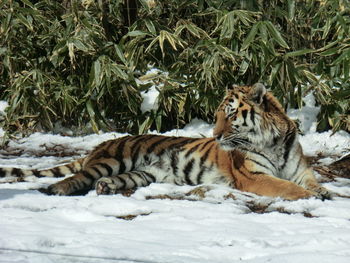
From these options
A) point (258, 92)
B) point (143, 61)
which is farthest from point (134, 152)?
point (143, 61)

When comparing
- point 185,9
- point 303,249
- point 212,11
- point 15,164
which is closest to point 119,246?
point 303,249

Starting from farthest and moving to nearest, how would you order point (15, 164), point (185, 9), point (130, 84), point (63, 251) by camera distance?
1. point (185, 9)
2. point (130, 84)
3. point (15, 164)
4. point (63, 251)

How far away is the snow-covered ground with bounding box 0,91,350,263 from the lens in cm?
280

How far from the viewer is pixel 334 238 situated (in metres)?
3.08

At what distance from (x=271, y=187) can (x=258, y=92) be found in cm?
70

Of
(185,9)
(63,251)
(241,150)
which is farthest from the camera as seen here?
(185,9)

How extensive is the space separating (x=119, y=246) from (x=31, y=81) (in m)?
4.06

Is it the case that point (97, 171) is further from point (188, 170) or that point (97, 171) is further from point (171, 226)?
point (171, 226)

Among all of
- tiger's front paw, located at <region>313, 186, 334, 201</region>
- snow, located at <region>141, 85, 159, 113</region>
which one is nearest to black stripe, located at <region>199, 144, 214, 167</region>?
tiger's front paw, located at <region>313, 186, 334, 201</region>

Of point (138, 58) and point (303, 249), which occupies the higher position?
point (138, 58)

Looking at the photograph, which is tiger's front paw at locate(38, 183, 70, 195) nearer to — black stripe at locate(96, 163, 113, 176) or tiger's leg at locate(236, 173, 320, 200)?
black stripe at locate(96, 163, 113, 176)

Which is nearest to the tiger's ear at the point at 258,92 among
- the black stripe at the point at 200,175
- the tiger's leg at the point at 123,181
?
the black stripe at the point at 200,175

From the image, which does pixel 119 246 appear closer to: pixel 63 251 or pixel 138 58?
pixel 63 251

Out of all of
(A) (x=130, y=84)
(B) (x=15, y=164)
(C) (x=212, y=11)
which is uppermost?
(C) (x=212, y=11)
